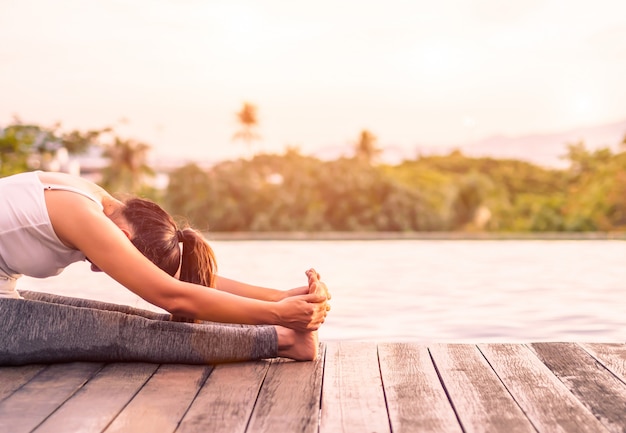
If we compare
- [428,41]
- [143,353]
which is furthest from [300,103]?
[143,353]

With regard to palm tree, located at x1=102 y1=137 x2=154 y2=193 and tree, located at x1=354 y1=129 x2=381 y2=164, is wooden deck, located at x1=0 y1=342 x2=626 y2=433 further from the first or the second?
tree, located at x1=354 y1=129 x2=381 y2=164

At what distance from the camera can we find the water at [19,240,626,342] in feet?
12.7

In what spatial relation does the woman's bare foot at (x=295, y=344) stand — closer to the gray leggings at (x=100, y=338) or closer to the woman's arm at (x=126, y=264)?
the gray leggings at (x=100, y=338)

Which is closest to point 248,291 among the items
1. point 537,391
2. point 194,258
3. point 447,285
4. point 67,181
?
point 194,258

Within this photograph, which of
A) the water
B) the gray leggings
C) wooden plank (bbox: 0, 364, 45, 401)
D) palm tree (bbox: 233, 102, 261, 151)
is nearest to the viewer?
wooden plank (bbox: 0, 364, 45, 401)

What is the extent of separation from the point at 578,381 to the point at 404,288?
349cm

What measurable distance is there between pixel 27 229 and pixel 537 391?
1412 millimetres

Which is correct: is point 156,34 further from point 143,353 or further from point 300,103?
point 143,353

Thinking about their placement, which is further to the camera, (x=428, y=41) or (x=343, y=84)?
(x=343, y=84)

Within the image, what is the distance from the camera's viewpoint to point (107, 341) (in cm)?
232

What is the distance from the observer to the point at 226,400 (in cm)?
196

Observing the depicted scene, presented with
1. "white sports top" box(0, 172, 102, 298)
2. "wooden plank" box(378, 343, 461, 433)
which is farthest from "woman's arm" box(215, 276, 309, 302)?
"white sports top" box(0, 172, 102, 298)

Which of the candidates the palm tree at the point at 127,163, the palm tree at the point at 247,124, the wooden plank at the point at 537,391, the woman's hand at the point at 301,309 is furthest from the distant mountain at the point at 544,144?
the woman's hand at the point at 301,309

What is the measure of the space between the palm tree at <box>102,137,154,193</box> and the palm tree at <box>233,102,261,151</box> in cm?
474
